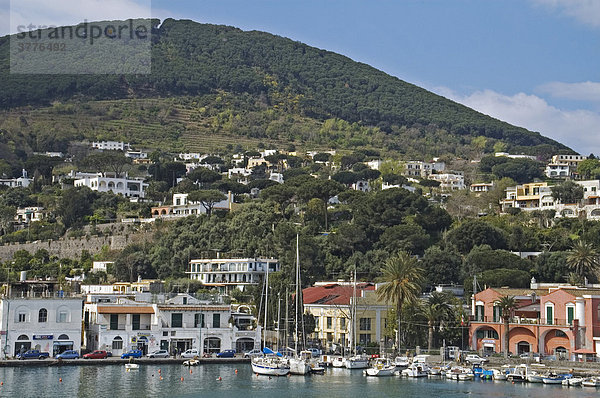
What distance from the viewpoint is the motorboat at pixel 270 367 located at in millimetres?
60803

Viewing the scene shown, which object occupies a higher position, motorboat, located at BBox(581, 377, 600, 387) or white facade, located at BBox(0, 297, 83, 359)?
white facade, located at BBox(0, 297, 83, 359)

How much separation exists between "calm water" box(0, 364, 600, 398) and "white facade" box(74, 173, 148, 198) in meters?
77.5

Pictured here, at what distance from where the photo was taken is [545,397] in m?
51.1

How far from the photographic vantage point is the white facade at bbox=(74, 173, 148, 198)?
454 feet

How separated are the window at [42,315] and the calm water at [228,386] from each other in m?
5.03

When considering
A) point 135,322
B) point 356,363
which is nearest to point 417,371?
point 356,363

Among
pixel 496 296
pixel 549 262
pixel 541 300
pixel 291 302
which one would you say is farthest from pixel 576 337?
pixel 549 262

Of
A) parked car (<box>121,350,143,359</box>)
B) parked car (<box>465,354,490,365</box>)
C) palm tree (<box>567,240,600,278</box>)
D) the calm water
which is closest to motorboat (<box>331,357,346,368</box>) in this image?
the calm water

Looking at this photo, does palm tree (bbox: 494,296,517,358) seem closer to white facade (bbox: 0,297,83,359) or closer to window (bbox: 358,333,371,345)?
window (bbox: 358,333,371,345)

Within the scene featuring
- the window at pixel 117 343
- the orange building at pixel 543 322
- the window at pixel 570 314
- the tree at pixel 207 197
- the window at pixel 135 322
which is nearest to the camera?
the orange building at pixel 543 322

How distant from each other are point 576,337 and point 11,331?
129 feet

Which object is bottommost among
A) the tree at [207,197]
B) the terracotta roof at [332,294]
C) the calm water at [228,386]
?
the calm water at [228,386]

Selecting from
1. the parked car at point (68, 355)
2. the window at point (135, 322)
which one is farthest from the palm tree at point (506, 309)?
the parked car at point (68, 355)

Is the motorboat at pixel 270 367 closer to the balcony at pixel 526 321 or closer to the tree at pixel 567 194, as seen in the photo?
the balcony at pixel 526 321
